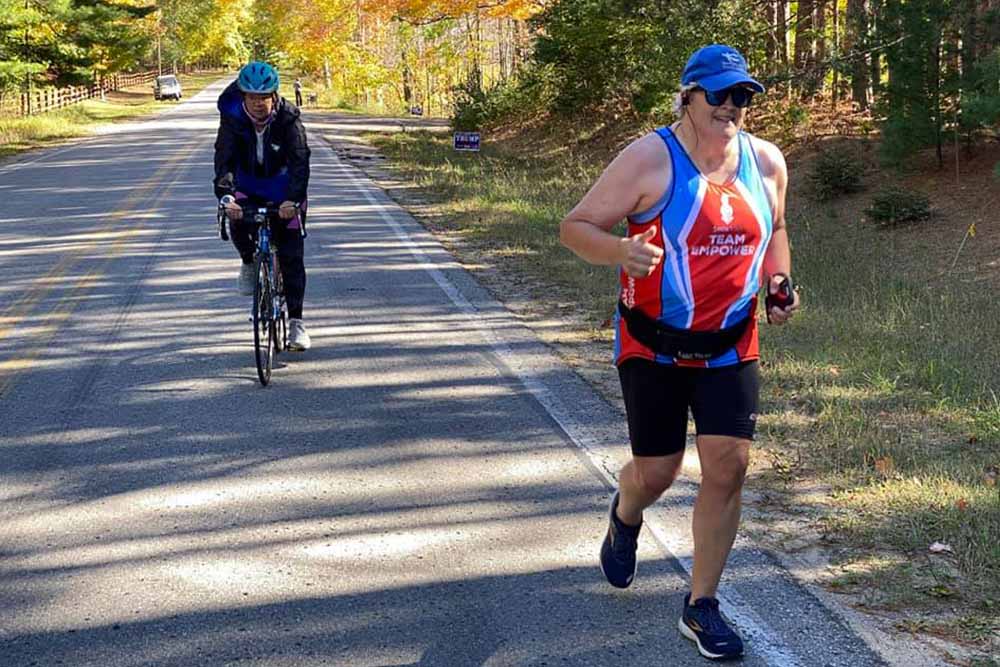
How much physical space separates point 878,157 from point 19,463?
13.5 metres

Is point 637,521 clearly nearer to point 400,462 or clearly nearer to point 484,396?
point 400,462

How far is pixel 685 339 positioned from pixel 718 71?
0.86 metres

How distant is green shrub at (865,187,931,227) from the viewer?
14523 mm

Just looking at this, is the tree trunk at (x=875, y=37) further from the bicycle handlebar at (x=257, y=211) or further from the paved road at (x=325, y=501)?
the bicycle handlebar at (x=257, y=211)

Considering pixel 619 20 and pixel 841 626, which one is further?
pixel 619 20

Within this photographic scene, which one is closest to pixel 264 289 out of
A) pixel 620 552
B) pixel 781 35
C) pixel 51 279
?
pixel 620 552

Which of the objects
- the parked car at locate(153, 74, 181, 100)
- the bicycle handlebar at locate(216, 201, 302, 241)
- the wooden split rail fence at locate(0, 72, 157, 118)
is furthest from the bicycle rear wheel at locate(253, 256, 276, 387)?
the parked car at locate(153, 74, 181, 100)

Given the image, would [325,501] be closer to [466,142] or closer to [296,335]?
[296,335]

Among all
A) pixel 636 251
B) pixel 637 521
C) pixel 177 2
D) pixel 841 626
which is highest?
pixel 177 2

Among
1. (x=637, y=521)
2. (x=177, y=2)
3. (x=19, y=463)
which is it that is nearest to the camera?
(x=637, y=521)

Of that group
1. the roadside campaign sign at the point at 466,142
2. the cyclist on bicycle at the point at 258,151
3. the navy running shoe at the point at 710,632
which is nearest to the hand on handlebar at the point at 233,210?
the cyclist on bicycle at the point at 258,151

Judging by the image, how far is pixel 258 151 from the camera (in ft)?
26.8

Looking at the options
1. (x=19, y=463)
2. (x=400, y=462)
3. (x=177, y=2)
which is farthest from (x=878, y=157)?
(x=177, y=2)

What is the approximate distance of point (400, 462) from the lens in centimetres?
652
